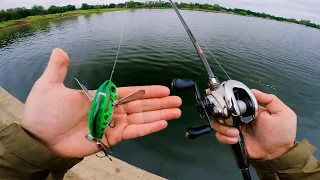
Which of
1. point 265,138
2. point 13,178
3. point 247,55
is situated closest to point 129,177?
point 13,178

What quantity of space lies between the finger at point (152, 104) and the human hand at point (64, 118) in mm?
19

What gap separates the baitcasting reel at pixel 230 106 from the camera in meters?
2.06

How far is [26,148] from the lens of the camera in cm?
192

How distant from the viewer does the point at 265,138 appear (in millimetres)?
2504

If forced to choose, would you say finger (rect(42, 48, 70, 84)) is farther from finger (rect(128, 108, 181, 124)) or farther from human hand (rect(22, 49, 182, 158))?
finger (rect(128, 108, 181, 124))

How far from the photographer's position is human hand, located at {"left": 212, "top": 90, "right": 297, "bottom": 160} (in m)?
2.32

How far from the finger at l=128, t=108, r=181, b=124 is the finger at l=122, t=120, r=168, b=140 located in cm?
14

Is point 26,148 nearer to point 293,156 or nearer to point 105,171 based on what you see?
point 293,156

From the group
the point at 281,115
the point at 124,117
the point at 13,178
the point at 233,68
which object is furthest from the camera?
the point at 233,68

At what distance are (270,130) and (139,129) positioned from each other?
1942 mm

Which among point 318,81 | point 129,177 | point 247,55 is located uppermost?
point 247,55

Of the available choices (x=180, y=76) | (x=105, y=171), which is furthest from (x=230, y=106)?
(x=180, y=76)

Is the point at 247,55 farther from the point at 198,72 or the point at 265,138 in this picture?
the point at 265,138

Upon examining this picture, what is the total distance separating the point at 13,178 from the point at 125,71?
36.7 ft
